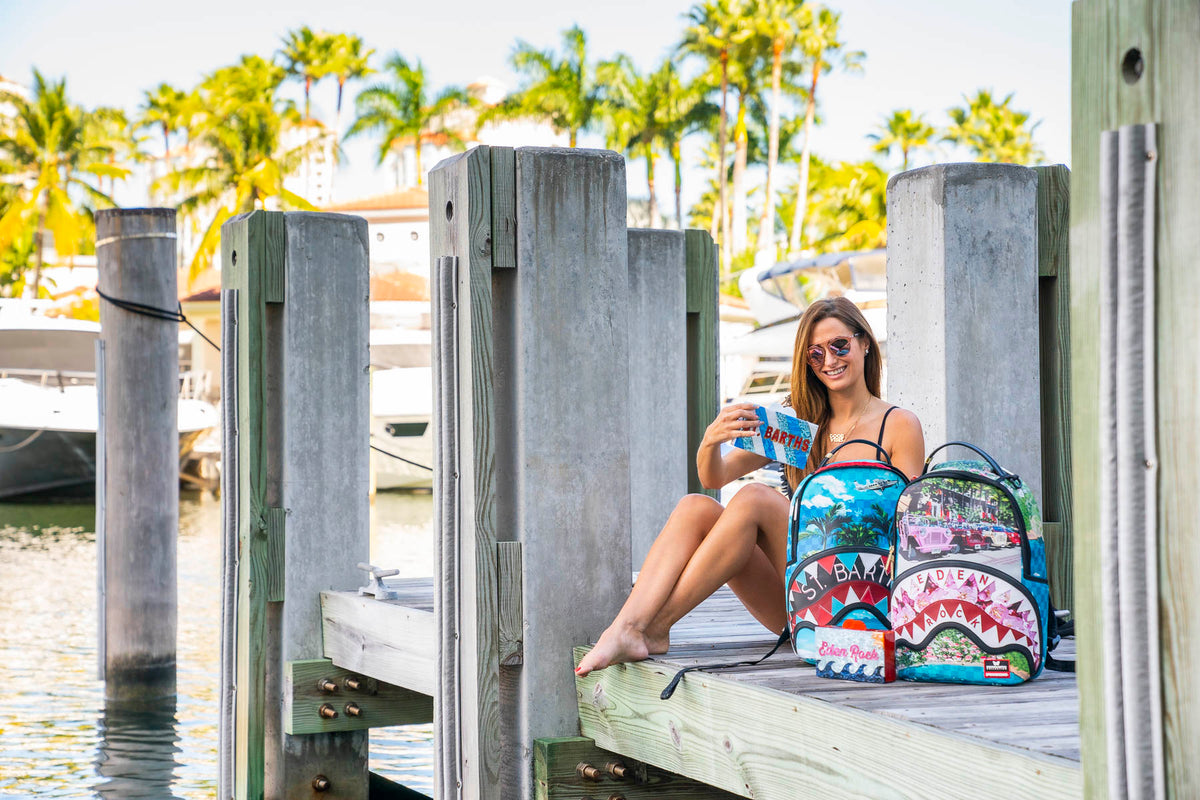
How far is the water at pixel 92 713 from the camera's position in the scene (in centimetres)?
768

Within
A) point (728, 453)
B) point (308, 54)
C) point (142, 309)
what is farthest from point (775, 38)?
point (728, 453)

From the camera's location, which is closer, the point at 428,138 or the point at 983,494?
the point at 983,494

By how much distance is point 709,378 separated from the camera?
22.9 ft

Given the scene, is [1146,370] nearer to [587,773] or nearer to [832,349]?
[832,349]

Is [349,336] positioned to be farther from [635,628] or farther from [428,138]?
[428,138]

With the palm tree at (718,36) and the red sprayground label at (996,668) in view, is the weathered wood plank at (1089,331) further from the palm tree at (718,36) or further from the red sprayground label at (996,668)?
the palm tree at (718,36)

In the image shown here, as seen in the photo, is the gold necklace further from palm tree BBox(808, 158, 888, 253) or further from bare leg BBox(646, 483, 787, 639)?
palm tree BBox(808, 158, 888, 253)

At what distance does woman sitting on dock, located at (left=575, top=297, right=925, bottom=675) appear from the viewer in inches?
162

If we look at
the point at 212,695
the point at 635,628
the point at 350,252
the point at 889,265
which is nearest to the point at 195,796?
the point at 212,695

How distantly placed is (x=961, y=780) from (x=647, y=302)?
4005 mm

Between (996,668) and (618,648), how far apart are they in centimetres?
114

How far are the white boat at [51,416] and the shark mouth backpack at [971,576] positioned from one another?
24.3 m

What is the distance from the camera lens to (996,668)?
11.2ft

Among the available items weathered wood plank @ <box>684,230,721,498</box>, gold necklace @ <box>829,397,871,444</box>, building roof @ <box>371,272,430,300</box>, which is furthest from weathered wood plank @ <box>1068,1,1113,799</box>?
building roof @ <box>371,272,430,300</box>
